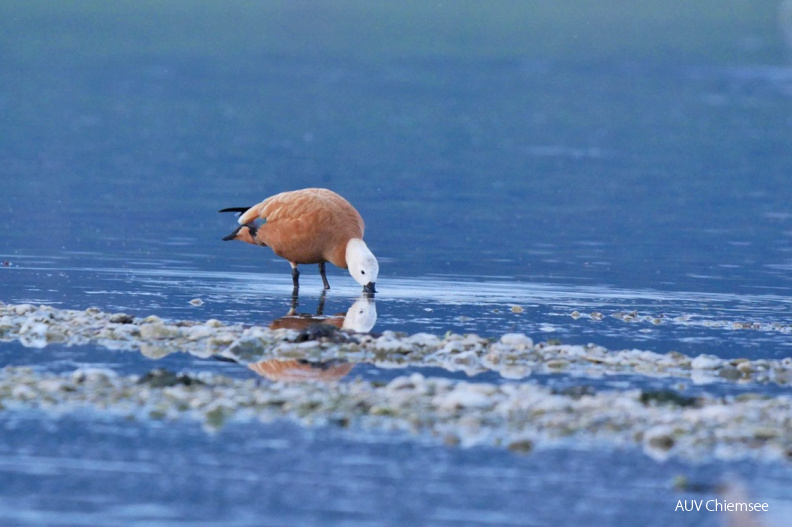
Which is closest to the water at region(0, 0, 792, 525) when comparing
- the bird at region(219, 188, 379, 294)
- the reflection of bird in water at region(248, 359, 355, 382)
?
the reflection of bird in water at region(248, 359, 355, 382)

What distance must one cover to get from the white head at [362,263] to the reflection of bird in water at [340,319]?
237mm

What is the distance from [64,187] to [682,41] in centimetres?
8749

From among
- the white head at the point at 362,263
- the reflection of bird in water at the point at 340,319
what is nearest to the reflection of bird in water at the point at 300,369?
the reflection of bird in water at the point at 340,319

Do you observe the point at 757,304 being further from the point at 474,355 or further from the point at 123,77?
the point at 123,77

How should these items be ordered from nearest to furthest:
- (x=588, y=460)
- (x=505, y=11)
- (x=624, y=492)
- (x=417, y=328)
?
(x=624, y=492), (x=588, y=460), (x=417, y=328), (x=505, y=11)

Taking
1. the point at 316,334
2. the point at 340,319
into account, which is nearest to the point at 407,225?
the point at 340,319

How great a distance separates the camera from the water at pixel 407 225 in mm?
9852

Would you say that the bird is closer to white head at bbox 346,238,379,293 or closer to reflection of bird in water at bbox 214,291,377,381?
white head at bbox 346,238,379,293

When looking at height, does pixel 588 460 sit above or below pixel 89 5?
below

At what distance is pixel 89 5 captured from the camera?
116 meters

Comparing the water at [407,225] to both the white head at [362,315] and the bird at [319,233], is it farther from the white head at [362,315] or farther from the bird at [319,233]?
the bird at [319,233]

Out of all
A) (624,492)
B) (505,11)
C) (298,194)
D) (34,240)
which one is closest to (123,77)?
(34,240)

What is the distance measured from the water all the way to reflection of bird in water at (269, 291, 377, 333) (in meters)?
0.19

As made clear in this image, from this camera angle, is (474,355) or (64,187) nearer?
(474,355)
